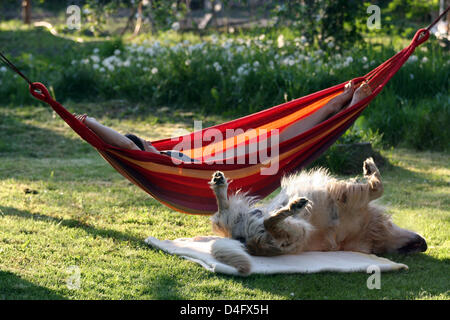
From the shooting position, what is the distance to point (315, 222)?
133 inches

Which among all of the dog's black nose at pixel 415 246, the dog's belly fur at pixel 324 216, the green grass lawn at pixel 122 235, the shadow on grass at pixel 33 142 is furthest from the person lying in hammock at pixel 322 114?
the shadow on grass at pixel 33 142

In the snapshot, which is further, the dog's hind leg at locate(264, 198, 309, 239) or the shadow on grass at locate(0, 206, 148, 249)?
the shadow on grass at locate(0, 206, 148, 249)

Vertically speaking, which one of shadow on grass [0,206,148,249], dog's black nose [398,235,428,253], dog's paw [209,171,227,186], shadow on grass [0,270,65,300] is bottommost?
dog's black nose [398,235,428,253]

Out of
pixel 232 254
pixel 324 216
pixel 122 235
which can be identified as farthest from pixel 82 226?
pixel 324 216

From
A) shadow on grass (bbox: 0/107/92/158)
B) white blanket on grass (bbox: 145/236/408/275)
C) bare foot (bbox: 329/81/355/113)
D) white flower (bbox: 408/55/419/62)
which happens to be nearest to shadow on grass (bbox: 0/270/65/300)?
white blanket on grass (bbox: 145/236/408/275)

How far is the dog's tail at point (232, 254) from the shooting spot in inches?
121

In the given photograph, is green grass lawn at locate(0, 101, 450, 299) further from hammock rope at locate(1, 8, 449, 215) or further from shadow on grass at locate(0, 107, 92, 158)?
hammock rope at locate(1, 8, 449, 215)

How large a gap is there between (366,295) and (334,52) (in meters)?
5.75

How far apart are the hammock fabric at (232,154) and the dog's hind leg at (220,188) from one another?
19 cm

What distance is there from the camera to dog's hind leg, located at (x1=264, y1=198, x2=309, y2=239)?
9.95 feet

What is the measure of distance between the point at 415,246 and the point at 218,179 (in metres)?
1.24

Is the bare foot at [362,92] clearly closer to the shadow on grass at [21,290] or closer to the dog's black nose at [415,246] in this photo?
the dog's black nose at [415,246]

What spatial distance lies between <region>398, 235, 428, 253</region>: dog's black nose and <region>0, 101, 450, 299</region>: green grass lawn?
0.05 m

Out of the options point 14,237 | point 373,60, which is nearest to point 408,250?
point 14,237
